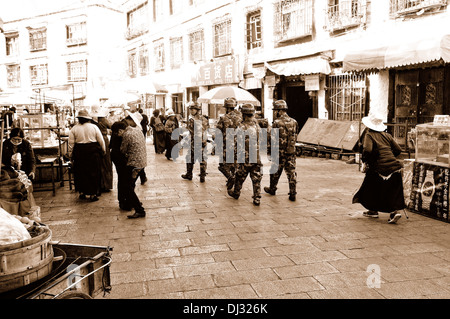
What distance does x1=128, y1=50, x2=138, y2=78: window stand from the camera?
3038 cm

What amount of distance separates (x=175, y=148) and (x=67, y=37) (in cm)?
2660

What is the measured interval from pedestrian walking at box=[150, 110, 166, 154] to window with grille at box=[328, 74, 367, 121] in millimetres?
5995

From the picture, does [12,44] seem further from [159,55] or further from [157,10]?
[159,55]

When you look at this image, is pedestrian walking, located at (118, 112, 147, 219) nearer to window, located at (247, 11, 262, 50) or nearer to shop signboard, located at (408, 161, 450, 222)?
shop signboard, located at (408, 161, 450, 222)

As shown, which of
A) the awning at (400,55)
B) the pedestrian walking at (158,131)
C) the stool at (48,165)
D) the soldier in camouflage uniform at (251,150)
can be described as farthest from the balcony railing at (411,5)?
the stool at (48,165)

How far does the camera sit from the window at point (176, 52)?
24166 millimetres

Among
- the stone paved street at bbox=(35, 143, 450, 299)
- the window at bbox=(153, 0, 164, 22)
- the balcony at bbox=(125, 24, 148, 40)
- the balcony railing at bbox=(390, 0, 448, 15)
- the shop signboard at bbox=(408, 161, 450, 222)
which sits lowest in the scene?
the stone paved street at bbox=(35, 143, 450, 299)

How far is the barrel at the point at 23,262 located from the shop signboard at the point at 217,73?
54.8 ft

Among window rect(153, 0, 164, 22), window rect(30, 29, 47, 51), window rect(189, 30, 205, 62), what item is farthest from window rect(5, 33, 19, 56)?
window rect(189, 30, 205, 62)

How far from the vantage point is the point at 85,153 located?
8180 millimetres

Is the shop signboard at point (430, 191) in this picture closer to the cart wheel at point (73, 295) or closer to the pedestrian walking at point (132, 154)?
the pedestrian walking at point (132, 154)

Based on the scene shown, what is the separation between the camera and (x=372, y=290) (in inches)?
160
